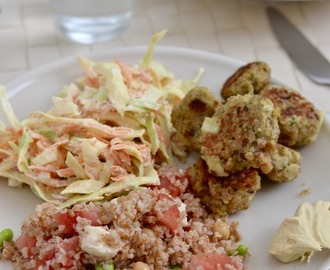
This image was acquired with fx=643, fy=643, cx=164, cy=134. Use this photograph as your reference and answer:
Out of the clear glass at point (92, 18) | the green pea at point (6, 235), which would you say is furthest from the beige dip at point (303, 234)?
the clear glass at point (92, 18)

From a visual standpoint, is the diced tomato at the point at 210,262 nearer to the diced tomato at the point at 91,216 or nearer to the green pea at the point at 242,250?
the green pea at the point at 242,250

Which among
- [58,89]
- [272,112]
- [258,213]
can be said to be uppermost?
[272,112]

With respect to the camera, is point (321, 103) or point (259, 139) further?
point (321, 103)

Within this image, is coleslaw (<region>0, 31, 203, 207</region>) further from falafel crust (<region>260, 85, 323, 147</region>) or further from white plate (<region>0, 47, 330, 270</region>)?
falafel crust (<region>260, 85, 323, 147</region>)

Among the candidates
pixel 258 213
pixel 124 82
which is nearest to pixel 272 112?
pixel 258 213

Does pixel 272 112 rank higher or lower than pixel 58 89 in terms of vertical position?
higher

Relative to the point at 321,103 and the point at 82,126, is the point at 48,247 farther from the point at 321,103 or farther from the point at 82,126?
the point at 321,103

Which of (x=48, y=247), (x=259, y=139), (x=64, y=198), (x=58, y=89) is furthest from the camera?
(x=58, y=89)

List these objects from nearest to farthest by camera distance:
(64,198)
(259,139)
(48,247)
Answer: (48,247), (259,139), (64,198)
